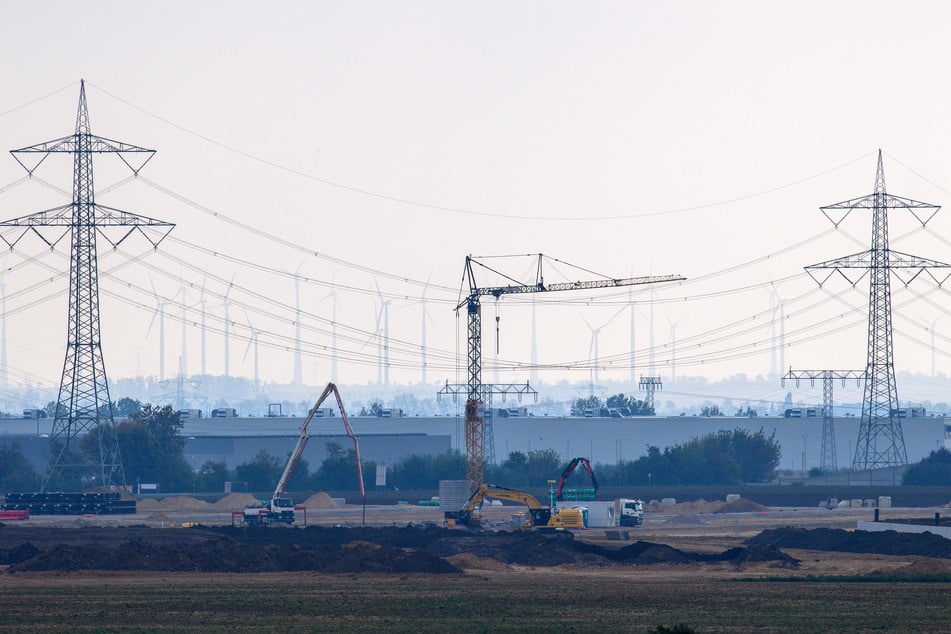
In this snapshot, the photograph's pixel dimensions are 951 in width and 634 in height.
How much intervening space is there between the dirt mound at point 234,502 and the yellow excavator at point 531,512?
3871cm

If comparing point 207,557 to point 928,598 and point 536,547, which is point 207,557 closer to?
point 536,547

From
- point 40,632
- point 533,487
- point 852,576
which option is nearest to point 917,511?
point 533,487

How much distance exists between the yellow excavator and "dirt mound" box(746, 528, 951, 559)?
14662 millimetres

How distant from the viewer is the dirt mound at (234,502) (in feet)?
468

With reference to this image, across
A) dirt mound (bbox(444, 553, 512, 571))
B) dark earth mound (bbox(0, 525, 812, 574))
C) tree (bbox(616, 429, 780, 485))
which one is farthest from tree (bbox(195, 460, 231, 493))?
dirt mound (bbox(444, 553, 512, 571))

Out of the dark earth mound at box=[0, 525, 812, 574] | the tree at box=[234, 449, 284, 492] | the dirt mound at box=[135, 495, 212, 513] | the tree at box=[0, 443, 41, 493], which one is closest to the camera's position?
the dark earth mound at box=[0, 525, 812, 574]

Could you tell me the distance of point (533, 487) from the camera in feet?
564

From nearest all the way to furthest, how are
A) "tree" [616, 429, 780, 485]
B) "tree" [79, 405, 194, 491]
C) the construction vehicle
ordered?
the construction vehicle
"tree" [79, 405, 194, 491]
"tree" [616, 429, 780, 485]

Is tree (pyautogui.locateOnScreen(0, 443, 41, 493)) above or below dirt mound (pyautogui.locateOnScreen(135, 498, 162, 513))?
above

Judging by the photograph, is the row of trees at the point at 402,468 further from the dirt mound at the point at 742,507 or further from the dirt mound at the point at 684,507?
the dirt mound at the point at 742,507

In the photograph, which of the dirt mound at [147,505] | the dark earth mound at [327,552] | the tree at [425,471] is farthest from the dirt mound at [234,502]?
the dark earth mound at [327,552]

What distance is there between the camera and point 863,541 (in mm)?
86500

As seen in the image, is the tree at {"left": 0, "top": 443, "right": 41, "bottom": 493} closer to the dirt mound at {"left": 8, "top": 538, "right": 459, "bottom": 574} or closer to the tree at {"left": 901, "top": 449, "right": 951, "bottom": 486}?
the dirt mound at {"left": 8, "top": 538, "right": 459, "bottom": 574}

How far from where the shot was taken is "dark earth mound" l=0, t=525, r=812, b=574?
75.2 m
